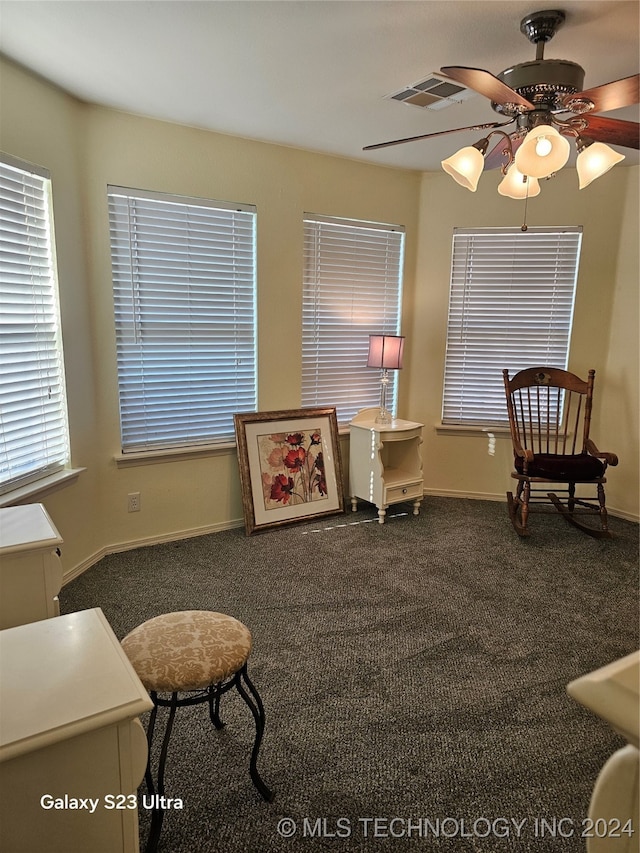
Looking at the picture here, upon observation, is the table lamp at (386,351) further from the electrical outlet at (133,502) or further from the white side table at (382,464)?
the electrical outlet at (133,502)

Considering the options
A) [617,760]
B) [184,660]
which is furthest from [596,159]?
[184,660]

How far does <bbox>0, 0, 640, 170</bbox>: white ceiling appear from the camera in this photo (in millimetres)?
1916

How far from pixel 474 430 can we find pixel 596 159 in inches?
99.2

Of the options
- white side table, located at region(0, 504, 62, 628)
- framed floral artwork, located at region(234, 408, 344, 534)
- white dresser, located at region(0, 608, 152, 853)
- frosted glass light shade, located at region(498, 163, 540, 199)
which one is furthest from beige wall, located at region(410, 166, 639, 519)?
white dresser, located at region(0, 608, 152, 853)

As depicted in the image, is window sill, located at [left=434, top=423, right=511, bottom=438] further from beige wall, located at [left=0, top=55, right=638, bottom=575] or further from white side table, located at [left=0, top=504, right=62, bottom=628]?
white side table, located at [left=0, top=504, right=62, bottom=628]

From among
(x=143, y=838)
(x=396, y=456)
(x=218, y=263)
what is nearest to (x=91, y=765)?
(x=143, y=838)

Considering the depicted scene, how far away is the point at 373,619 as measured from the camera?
8.39 ft

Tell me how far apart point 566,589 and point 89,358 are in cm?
303

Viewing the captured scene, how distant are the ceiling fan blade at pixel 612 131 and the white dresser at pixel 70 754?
2385mm

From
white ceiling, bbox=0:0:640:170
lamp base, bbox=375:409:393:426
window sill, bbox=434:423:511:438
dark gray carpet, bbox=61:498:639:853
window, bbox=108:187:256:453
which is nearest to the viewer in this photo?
dark gray carpet, bbox=61:498:639:853

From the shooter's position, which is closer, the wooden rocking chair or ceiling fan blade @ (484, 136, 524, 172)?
ceiling fan blade @ (484, 136, 524, 172)

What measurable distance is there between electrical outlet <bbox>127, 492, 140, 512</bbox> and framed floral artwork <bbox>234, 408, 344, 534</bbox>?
0.68 metres

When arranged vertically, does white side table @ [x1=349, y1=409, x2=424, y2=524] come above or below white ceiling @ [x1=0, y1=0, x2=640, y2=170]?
below

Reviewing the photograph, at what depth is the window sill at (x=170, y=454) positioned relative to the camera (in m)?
3.21
